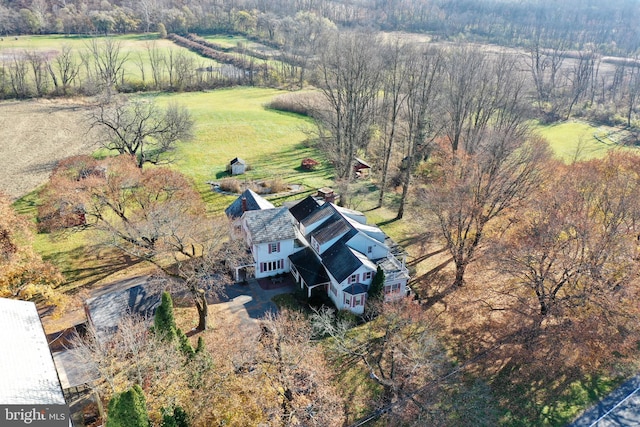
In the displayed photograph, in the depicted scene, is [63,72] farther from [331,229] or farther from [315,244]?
[331,229]

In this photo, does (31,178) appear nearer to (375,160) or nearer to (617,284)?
(375,160)

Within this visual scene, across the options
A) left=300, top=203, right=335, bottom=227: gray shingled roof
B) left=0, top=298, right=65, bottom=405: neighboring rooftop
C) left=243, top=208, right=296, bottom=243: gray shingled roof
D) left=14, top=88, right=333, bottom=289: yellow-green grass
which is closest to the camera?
left=0, top=298, right=65, bottom=405: neighboring rooftop

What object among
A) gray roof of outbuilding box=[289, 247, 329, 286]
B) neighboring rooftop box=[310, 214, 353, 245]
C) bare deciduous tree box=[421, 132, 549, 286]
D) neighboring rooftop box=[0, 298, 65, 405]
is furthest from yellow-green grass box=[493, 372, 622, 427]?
neighboring rooftop box=[0, 298, 65, 405]

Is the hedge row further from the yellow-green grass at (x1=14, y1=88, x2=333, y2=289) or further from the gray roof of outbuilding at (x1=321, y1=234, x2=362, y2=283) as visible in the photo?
the gray roof of outbuilding at (x1=321, y1=234, x2=362, y2=283)

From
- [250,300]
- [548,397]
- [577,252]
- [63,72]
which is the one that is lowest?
[548,397]

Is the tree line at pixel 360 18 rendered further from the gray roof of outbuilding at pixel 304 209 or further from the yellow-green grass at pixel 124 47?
the gray roof of outbuilding at pixel 304 209

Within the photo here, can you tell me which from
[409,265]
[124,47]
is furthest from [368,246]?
[124,47]
